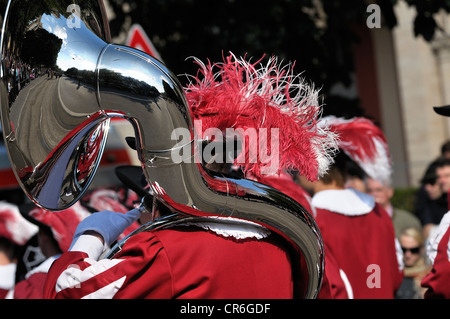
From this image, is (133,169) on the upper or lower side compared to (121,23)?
lower

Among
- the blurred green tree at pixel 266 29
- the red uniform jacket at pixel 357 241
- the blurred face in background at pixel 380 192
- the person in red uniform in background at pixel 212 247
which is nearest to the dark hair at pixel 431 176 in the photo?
the blurred face in background at pixel 380 192

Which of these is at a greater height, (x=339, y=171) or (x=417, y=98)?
(x=417, y=98)

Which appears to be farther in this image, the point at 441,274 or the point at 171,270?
the point at 441,274

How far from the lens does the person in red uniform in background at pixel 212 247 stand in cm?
177

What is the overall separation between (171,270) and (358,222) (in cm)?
176

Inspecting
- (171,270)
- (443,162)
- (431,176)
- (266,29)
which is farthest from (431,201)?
(171,270)

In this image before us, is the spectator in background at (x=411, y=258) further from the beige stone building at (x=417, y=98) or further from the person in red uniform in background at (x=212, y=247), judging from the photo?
the beige stone building at (x=417, y=98)

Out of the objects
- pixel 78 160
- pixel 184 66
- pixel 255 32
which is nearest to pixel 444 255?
pixel 78 160

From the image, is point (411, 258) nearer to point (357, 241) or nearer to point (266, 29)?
point (357, 241)

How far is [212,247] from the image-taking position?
6.06ft

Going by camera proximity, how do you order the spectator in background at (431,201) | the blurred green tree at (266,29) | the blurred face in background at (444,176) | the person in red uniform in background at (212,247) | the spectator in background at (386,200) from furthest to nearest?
1. the spectator in background at (431,201)
2. the blurred face in background at (444,176)
3. the spectator in background at (386,200)
4. the blurred green tree at (266,29)
5. the person in red uniform in background at (212,247)

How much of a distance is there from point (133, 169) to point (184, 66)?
2.35 metres
